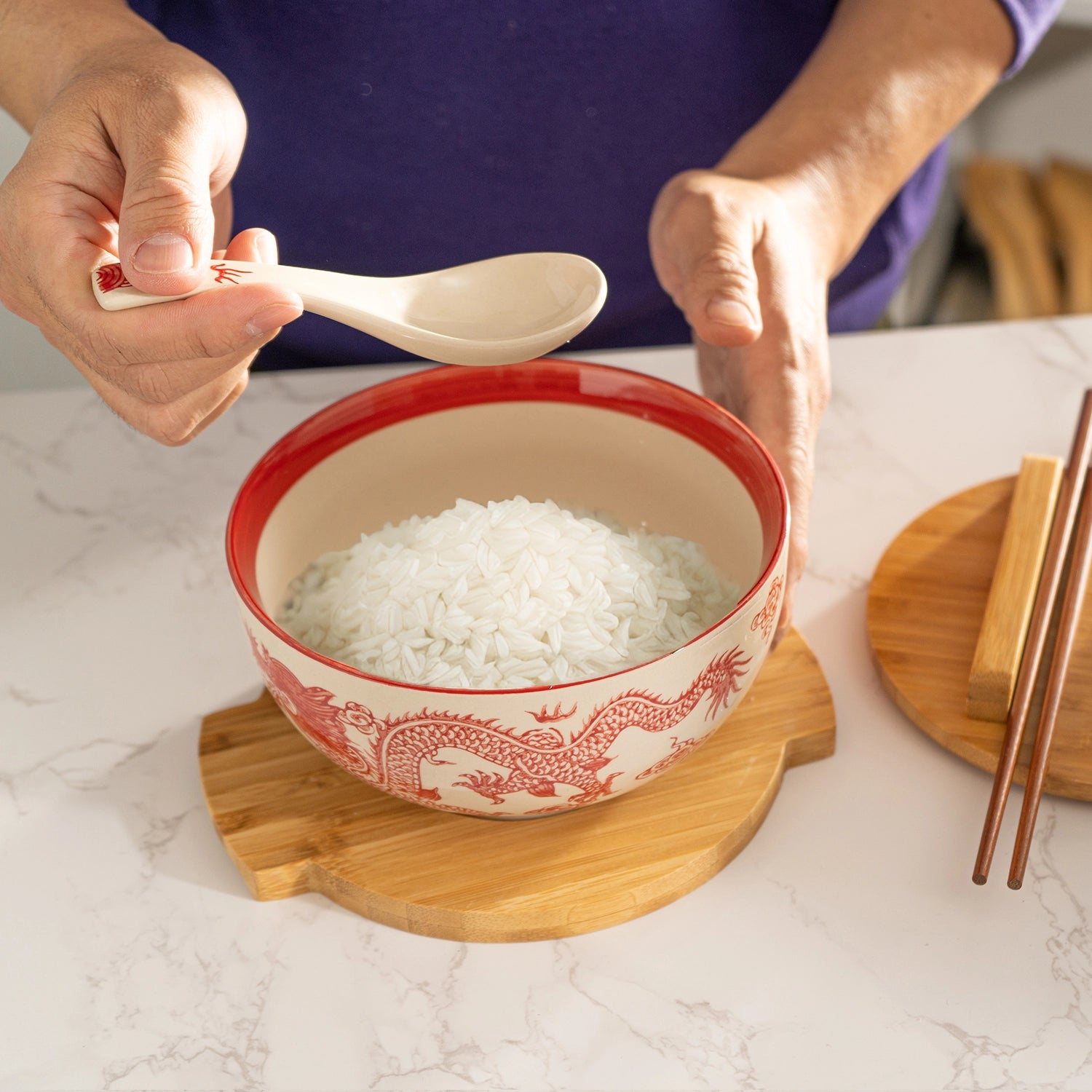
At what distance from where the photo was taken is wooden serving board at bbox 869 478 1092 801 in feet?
2.50

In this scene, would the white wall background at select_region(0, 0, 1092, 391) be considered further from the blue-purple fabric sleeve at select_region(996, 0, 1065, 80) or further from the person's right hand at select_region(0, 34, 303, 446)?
the person's right hand at select_region(0, 34, 303, 446)

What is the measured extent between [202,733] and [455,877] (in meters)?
0.23

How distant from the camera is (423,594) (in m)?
0.72

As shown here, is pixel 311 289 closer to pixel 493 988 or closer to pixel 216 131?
pixel 216 131

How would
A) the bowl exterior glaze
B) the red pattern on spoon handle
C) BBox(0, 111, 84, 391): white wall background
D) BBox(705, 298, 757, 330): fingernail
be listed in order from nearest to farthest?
the bowl exterior glaze < the red pattern on spoon handle < BBox(705, 298, 757, 330): fingernail < BBox(0, 111, 84, 391): white wall background

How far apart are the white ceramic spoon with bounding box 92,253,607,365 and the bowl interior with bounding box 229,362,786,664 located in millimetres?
76

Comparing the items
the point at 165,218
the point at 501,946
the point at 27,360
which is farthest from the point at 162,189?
the point at 27,360

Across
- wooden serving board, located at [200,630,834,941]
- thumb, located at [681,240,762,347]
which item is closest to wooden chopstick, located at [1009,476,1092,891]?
wooden serving board, located at [200,630,834,941]

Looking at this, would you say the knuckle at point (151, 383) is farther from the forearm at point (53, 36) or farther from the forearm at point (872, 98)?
the forearm at point (872, 98)

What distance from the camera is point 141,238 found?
69cm

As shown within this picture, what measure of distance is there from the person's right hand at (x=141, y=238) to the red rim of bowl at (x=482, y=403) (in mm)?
79

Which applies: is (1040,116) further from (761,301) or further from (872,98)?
(761,301)

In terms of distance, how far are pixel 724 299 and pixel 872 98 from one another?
422 millimetres

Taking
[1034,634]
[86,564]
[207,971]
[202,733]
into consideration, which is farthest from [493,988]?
[86,564]
